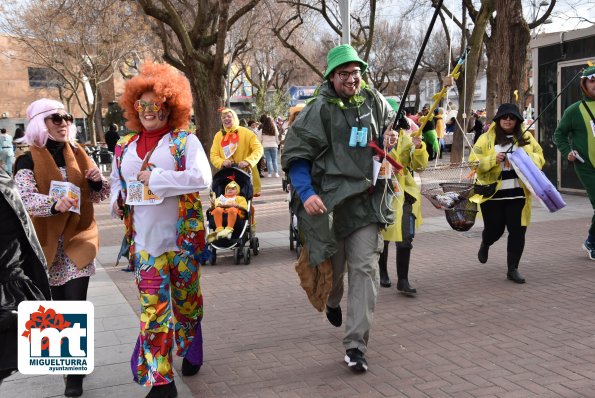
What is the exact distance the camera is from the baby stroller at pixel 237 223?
27.5 feet

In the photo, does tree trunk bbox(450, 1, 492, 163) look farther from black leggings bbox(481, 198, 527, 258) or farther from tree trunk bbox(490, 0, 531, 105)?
black leggings bbox(481, 198, 527, 258)

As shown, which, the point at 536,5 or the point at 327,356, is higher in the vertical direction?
the point at 536,5

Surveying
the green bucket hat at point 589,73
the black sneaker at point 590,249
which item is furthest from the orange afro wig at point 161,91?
the black sneaker at point 590,249

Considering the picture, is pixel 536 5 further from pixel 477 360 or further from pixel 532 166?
pixel 477 360

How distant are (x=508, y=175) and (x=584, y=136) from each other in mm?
1350

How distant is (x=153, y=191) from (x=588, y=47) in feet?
37.1

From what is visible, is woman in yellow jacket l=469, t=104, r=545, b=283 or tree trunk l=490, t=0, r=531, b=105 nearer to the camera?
woman in yellow jacket l=469, t=104, r=545, b=283

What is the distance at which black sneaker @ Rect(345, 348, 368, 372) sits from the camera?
177 inches

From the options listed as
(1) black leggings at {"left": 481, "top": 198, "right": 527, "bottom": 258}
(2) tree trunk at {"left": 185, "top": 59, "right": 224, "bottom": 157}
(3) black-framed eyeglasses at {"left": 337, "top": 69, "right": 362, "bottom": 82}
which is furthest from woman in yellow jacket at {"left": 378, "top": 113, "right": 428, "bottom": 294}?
(2) tree trunk at {"left": 185, "top": 59, "right": 224, "bottom": 157}

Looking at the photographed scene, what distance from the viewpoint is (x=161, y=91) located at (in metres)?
4.23

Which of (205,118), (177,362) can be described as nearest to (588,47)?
(205,118)

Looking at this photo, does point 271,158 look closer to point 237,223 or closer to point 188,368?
point 237,223

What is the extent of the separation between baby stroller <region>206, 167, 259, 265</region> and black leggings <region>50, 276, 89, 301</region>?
3.92 metres

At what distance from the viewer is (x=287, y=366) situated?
473 centimetres
